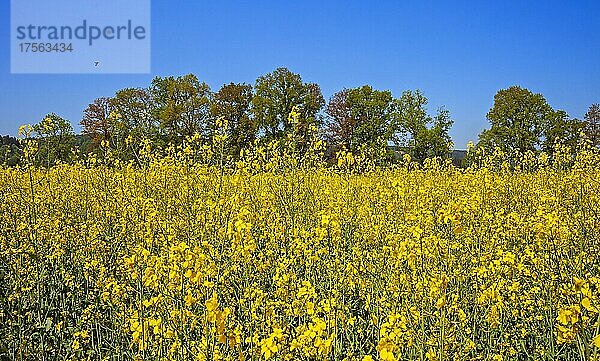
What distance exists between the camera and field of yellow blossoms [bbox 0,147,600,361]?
9.31ft

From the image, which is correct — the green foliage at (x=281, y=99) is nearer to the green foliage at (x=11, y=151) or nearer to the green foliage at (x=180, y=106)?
the green foliage at (x=180, y=106)

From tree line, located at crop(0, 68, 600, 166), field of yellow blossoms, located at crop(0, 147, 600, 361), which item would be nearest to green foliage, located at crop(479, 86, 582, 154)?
tree line, located at crop(0, 68, 600, 166)

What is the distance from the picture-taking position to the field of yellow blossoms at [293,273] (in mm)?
2838

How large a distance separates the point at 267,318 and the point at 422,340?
83cm

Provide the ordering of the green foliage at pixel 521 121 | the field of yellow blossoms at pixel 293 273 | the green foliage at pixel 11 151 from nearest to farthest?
the field of yellow blossoms at pixel 293 273, the green foliage at pixel 11 151, the green foliage at pixel 521 121

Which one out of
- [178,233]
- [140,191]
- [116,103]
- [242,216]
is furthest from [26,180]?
[116,103]

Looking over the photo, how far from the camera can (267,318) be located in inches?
115

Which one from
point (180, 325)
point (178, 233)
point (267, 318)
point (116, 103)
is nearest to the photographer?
point (267, 318)

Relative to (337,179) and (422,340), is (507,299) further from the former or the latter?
(337,179)

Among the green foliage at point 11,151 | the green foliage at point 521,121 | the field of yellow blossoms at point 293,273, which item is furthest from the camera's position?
the green foliage at point 521,121

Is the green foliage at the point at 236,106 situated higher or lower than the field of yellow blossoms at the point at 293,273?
higher

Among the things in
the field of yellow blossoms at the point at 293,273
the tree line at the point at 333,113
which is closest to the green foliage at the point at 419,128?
the tree line at the point at 333,113

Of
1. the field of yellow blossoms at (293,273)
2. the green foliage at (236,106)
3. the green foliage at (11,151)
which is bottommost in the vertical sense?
the field of yellow blossoms at (293,273)

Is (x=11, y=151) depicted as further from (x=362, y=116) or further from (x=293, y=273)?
(x=362, y=116)
